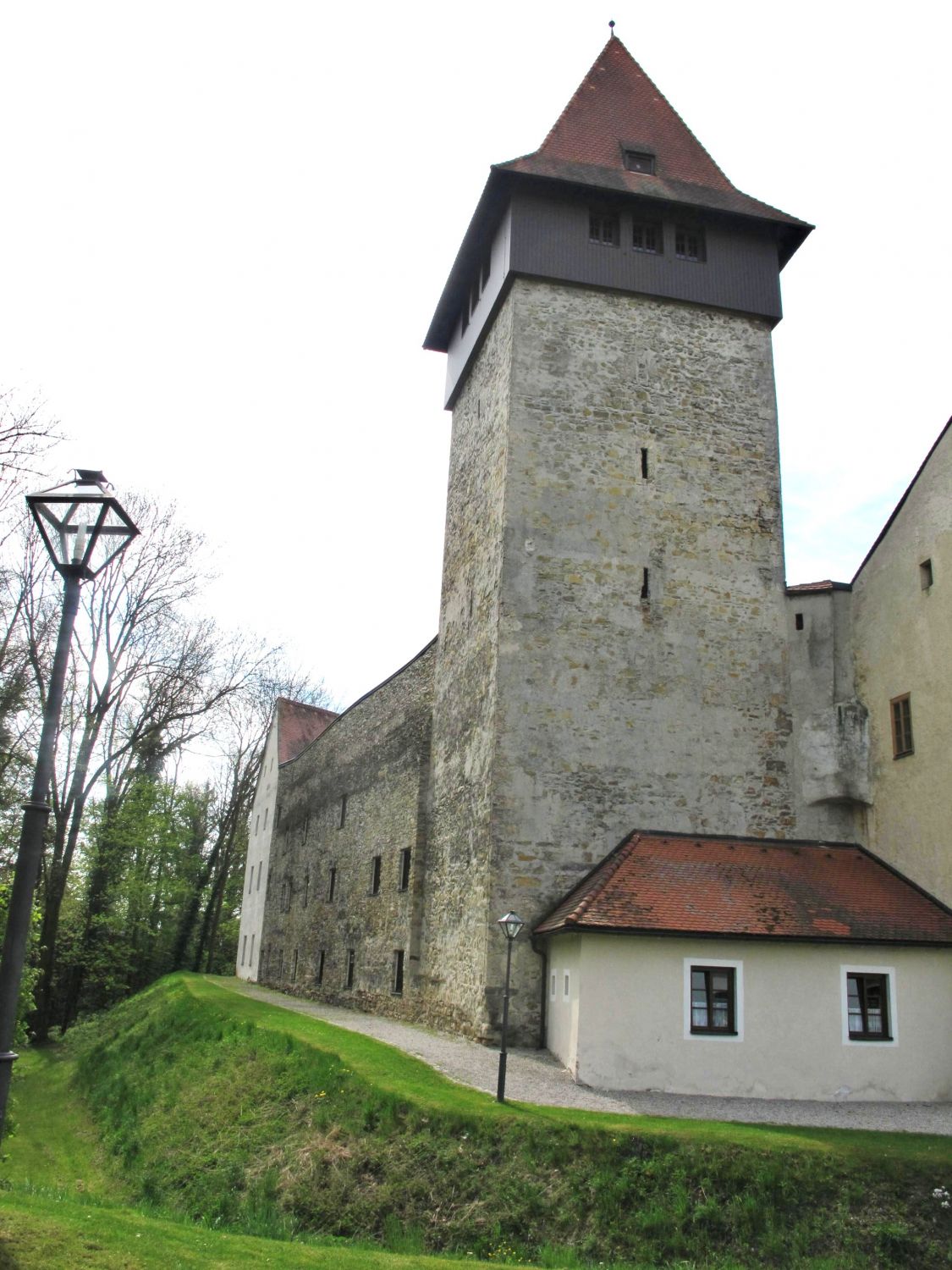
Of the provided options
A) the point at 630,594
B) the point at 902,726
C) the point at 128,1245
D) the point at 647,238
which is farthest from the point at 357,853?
the point at 128,1245

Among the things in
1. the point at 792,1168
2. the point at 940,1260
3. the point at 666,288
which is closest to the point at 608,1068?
the point at 792,1168

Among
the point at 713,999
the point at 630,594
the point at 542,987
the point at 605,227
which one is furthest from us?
the point at 605,227

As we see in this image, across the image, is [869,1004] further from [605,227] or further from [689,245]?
[605,227]

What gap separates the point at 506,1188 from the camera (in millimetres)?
9492

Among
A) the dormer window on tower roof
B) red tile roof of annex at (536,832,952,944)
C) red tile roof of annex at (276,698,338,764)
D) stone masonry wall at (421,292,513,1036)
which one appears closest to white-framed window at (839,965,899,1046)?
red tile roof of annex at (536,832,952,944)

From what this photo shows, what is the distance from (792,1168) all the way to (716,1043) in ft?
10.7

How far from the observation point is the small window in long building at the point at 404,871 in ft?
68.1

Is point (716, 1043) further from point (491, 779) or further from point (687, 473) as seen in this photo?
point (687, 473)

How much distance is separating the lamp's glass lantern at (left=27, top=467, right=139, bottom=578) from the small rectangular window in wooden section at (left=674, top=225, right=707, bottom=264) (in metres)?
16.2

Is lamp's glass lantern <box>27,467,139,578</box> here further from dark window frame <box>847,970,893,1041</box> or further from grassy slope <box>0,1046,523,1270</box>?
dark window frame <box>847,970,893,1041</box>

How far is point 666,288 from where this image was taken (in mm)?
19266

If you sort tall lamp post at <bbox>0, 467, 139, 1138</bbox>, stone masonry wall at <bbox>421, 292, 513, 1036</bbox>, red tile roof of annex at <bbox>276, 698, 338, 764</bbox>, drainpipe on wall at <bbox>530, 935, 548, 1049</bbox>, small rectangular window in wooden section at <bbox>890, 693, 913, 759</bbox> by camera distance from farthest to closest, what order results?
1. red tile roof of annex at <bbox>276, 698, 338, 764</bbox>
2. stone masonry wall at <bbox>421, 292, 513, 1036</bbox>
3. small rectangular window in wooden section at <bbox>890, 693, 913, 759</bbox>
4. drainpipe on wall at <bbox>530, 935, 548, 1049</bbox>
5. tall lamp post at <bbox>0, 467, 139, 1138</bbox>

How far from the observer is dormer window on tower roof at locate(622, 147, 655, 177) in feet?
66.8

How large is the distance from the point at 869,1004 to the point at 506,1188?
19.3ft
